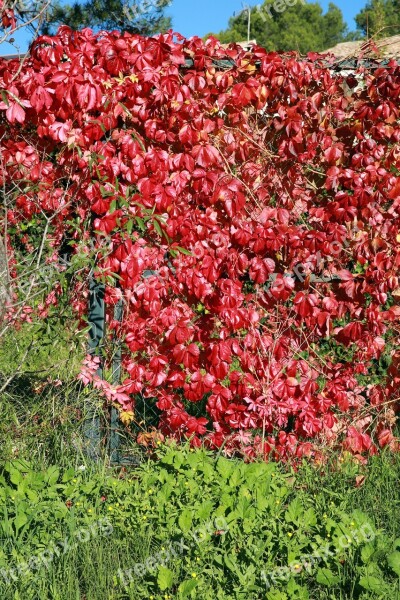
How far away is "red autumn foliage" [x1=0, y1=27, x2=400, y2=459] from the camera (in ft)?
12.0

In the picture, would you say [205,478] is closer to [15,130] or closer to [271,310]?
[271,310]

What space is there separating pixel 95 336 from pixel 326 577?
1.77 m

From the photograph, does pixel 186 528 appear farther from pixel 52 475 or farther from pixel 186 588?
pixel 52 475

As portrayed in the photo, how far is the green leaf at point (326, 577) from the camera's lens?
267 centimetres

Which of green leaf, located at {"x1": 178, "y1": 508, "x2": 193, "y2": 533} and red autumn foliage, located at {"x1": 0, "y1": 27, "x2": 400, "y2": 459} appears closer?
green leaf, located at {"x1": 178, "y1": 508, "x2": 193, "y2": 533}

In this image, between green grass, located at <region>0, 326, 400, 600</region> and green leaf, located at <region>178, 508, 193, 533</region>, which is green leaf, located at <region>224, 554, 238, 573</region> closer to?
green grass, located at <region>0, 326, 400, 600</region>

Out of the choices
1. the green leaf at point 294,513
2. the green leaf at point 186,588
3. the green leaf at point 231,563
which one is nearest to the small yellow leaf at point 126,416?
the green leaf at point 294,513

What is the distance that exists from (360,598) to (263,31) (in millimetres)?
32180

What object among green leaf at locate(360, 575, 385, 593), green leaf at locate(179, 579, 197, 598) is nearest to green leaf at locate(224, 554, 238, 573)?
green leaf at locate(179, 579, 197, 598)

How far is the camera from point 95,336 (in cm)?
394

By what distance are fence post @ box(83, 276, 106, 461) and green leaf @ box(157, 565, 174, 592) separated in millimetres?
1320

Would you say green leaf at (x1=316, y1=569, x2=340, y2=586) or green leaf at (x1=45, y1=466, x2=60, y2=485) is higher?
green leaf at (x1=45, y1=466, x2=60, y2=485)

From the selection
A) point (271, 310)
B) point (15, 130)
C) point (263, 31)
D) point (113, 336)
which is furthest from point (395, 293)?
point (263, 31)

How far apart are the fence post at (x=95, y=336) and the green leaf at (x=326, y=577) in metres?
1.52
